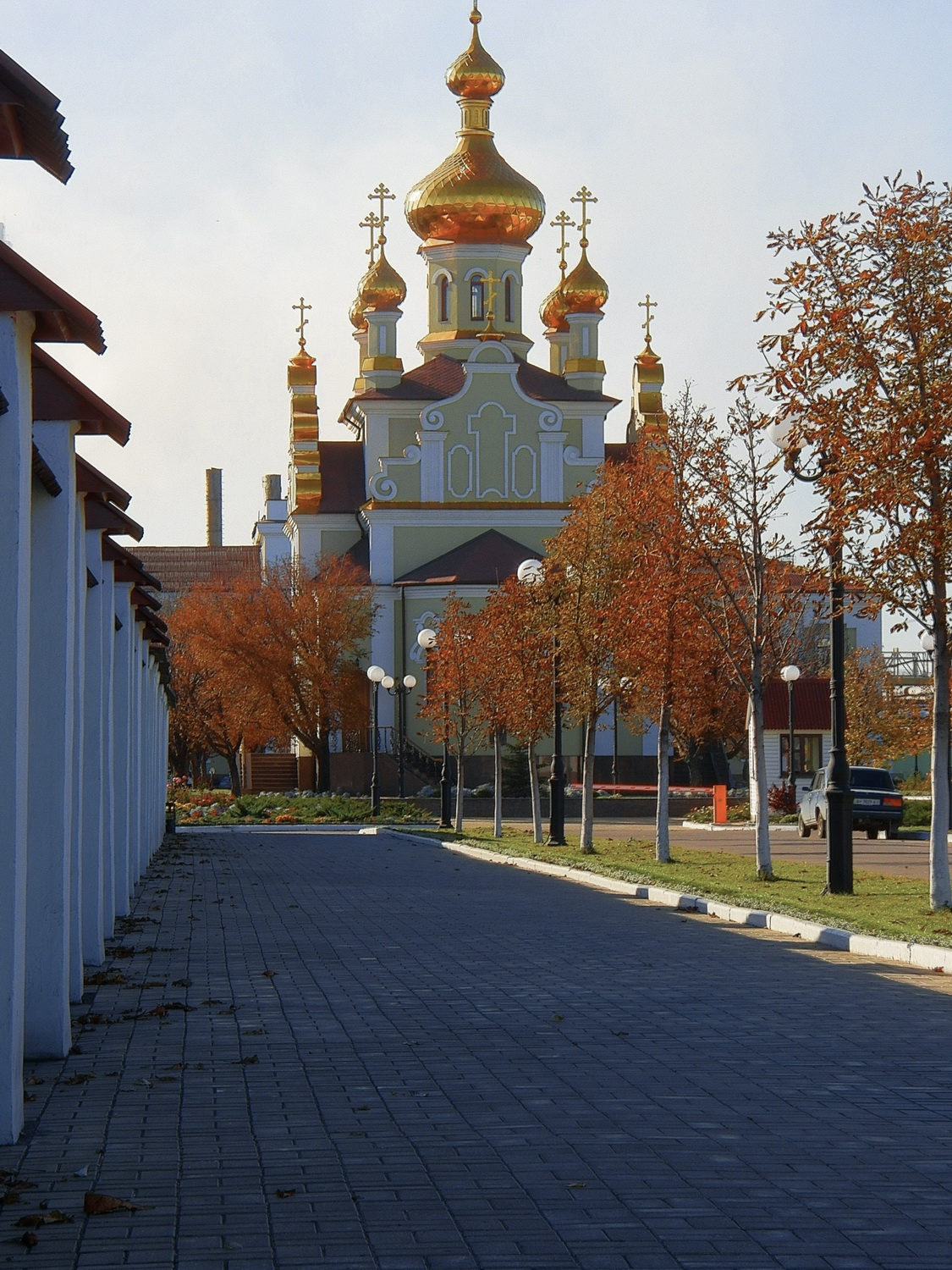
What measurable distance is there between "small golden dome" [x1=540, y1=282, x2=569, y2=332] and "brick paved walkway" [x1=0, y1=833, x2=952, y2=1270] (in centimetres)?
5407

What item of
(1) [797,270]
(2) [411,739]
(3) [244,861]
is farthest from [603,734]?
(1) [797,270]

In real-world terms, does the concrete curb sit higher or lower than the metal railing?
lower

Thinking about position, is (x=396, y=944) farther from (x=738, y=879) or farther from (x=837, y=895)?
(x=738, y=879)

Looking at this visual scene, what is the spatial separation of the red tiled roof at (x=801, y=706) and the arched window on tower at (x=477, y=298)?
61.2 feet

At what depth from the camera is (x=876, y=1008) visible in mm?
11375

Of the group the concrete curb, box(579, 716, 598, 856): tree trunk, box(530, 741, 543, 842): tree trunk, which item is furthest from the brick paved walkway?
box(530, 741, 543, 842): tree trunk

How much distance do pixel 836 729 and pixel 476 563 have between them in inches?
1603

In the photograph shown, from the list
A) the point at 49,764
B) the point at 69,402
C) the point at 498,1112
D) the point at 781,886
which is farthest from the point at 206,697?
the point at 498,1112

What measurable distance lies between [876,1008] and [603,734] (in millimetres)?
49569

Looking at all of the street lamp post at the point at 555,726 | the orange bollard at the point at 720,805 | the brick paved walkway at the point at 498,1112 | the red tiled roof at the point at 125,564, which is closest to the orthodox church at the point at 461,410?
the orange bollard at the point at 720,805

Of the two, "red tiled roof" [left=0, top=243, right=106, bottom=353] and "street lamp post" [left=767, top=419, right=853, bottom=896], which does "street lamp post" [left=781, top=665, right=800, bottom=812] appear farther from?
"red tiled roof" [left=0, top=243, right=106, bottom=353]

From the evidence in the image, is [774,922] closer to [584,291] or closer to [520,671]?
[520,671]

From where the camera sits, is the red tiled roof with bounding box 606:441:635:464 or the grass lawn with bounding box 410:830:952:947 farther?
the red tiled roof with bounding box 606:441:635:464

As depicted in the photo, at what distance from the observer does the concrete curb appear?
1352cm
